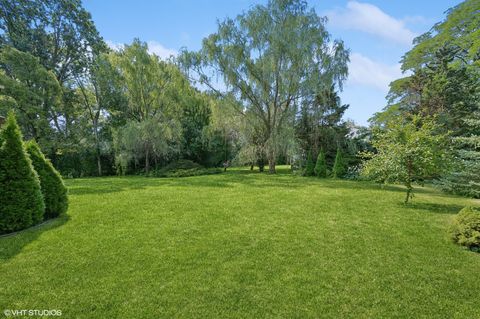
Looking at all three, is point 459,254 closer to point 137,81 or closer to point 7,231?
point 7,231

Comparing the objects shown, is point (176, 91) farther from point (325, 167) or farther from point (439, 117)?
point (439, 117)

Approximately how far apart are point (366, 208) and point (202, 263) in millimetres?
5513

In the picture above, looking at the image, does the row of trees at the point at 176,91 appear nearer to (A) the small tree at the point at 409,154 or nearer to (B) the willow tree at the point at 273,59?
(B) the willow tree at the point at 273,59

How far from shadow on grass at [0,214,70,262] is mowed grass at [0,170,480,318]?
0.07 ft

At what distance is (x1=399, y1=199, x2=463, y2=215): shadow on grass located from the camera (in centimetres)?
696

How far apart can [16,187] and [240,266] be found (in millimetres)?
Answer: 4966

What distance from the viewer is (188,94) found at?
1870cm

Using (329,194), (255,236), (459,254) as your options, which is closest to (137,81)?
(329,194)

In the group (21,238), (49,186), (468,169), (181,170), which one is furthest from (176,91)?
(468,169)

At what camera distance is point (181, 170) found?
1788cm

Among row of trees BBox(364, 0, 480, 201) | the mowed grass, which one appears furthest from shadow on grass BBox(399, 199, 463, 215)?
the mowed grass

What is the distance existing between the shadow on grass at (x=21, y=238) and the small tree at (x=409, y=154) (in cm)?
907

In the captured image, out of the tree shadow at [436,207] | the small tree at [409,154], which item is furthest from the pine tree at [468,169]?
the tree shadow at [436,207]

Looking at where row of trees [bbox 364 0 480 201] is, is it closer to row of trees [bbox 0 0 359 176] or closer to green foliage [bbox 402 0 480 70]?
green foliage [bbox 402 0 480 70]
